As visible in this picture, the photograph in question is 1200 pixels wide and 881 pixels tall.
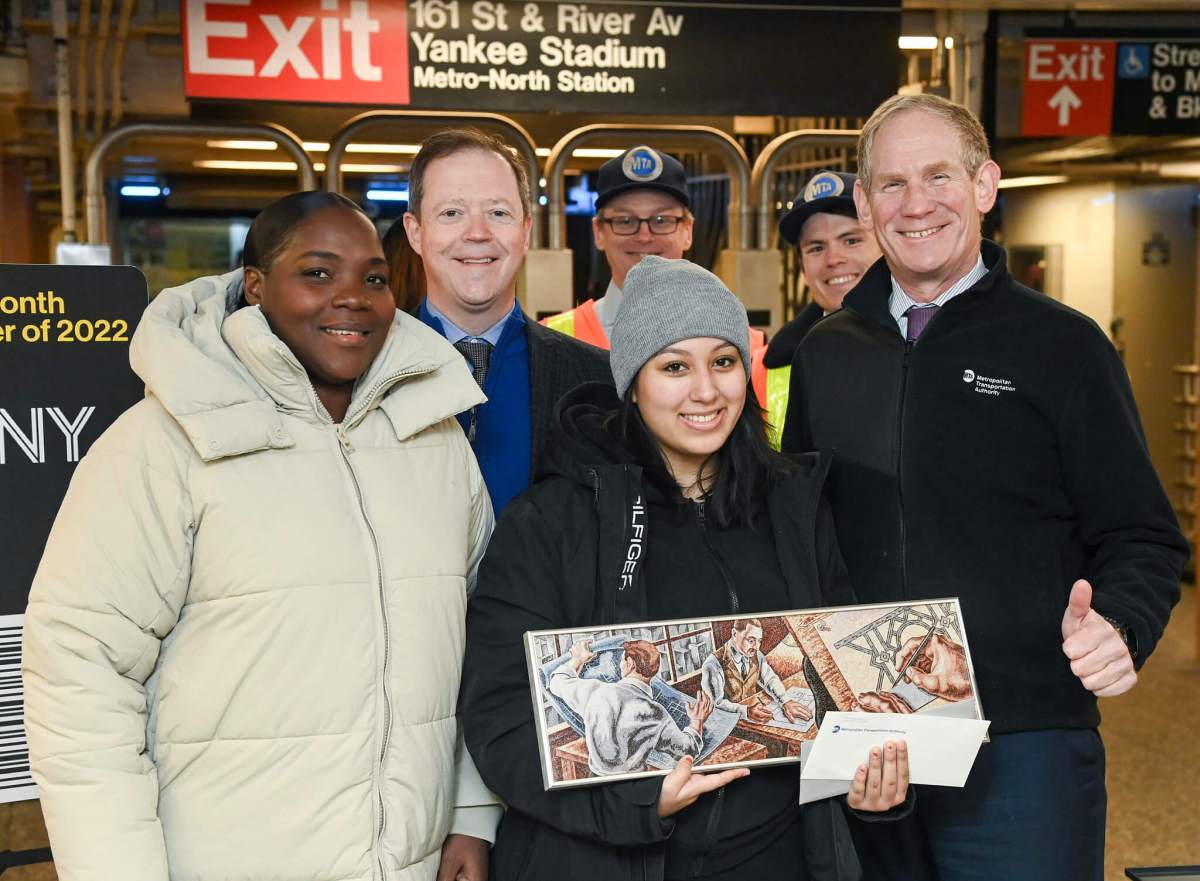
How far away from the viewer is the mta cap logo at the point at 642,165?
3.37m

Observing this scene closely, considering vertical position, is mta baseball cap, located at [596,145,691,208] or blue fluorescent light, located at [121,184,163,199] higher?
blue fluorescent light, located at [121,184,163,199]

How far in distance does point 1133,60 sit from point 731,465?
3.80 m

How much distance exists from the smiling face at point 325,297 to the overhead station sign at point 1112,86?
391 cm

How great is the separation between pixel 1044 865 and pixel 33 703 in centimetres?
151

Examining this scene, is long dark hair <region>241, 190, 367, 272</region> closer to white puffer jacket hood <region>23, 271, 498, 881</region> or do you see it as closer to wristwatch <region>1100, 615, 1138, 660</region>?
white puffer jacket hood <region>23, 271, 498, 881</region>

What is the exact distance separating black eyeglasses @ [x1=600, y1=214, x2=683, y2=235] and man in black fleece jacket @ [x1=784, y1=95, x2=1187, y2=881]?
1.36m

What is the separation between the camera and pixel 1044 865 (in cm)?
192

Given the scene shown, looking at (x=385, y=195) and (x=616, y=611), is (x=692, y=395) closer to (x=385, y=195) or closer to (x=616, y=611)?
(x=616, y=611)

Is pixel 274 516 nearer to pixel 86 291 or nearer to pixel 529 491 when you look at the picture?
pixel 529 491

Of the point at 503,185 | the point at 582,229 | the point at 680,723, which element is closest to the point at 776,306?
the point at 503,185

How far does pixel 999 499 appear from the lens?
194cm

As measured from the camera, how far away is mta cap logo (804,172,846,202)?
3.18 meters

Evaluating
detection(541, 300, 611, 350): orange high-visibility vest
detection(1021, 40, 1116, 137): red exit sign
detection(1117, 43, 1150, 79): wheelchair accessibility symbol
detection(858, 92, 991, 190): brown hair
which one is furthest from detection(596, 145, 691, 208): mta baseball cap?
detection(1117, 43, 1150, 79): wheelchair accessibility symbol

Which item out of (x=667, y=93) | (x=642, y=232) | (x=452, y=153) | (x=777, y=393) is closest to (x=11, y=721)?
(x=452, y=153)
